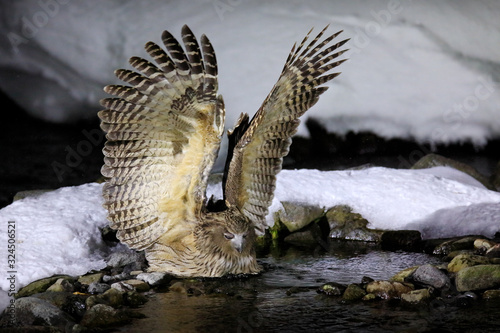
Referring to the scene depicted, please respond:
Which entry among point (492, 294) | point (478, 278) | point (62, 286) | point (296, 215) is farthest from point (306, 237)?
point (62, 286)

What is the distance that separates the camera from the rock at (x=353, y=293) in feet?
16.4

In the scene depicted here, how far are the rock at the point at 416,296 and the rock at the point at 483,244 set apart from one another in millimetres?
1912

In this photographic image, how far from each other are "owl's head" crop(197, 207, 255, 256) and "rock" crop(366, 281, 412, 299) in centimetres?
126

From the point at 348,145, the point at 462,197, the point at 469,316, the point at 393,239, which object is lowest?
the point at 469,316

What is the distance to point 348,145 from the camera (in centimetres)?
1127

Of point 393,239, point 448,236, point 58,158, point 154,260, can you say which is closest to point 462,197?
point 448,236

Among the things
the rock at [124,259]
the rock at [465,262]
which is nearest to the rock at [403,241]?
the rock at [465,262]

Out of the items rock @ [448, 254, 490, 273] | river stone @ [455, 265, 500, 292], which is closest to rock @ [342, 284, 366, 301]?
river stone @ [455, 265, 500, 292]

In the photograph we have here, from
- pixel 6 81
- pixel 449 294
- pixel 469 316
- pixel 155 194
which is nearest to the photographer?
pixel 469 316

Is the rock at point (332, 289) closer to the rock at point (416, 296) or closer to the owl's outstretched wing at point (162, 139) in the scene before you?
the rock at point (416, 296)

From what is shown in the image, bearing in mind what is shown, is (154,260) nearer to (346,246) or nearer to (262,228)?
(262,228)

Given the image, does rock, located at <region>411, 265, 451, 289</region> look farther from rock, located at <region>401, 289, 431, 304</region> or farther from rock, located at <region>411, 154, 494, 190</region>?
rock, located at <region>411, 154, 494, 190</region>

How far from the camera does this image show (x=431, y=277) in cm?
527

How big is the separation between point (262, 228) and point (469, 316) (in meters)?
2.29
